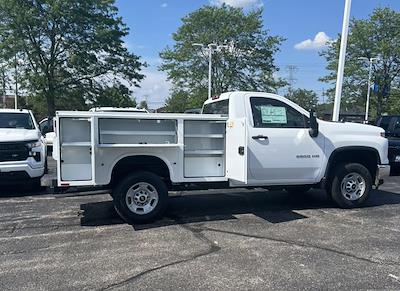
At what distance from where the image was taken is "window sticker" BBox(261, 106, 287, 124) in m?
7.54

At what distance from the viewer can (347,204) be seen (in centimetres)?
809

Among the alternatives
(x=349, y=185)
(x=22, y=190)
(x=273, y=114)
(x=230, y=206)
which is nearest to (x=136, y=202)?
(x=230, y=206)

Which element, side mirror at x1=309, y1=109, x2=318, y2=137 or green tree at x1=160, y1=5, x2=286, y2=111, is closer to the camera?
side mirror at x1=309, y1=109, x2=318, y2=137

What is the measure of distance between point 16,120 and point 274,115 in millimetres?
6559

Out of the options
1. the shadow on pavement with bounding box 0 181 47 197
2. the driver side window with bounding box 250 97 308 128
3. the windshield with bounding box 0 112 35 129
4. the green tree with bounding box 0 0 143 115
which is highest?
the green tree with bounding box 0 0 143 115

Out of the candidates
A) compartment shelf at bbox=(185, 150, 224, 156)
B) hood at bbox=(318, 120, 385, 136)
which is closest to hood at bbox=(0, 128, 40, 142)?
compartment shelf at bbox=(185, 150, 224, 156)

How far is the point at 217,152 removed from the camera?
7.36 metres

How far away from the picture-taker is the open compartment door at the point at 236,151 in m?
6.97

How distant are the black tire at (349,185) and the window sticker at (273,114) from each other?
150cm

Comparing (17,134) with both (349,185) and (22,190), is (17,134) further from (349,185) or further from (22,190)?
(349,185)

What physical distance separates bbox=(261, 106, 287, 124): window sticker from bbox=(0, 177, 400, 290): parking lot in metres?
1.65

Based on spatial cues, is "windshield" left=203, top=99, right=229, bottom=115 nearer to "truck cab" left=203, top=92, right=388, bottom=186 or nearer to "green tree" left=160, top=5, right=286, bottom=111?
"truck cab" left=203, top=92, right=388, bottom=186

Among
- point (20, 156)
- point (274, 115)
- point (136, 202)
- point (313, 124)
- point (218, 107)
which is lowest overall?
point (136, 202)

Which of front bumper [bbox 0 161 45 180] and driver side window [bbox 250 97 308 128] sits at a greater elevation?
driver side window [bbox 250 97 308 128]
